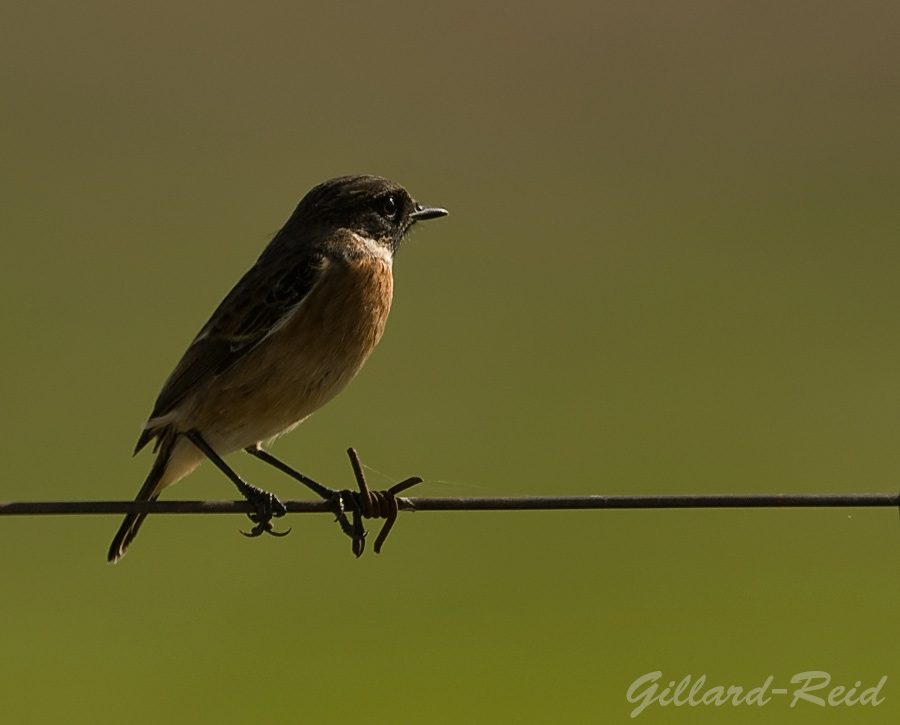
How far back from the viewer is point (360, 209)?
7.15m

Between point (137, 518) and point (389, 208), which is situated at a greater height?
point (389, 208)

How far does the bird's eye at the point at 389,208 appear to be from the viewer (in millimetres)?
7223

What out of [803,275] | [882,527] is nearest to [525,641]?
[882,527]

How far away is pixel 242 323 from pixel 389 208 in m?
1.11

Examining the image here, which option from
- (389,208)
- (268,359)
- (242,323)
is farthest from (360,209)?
(268,359)

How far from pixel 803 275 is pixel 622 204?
7.53 m

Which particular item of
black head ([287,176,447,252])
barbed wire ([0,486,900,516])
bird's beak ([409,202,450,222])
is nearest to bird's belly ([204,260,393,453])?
black head ([287,176,447,252])

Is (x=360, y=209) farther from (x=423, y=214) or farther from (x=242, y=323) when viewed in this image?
(x=242, y=323)

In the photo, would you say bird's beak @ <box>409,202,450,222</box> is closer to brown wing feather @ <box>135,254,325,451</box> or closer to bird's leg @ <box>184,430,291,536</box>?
brown wing feather @ <box>135,254,325,451</box>

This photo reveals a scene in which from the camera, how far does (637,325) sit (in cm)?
2594

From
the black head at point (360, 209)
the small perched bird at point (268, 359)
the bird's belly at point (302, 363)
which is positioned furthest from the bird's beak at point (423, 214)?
the bird's belly at point (302, 363)

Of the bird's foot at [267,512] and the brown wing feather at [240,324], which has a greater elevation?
the brown wing feather at [240,324]

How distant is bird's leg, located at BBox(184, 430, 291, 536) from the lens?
6.11 m

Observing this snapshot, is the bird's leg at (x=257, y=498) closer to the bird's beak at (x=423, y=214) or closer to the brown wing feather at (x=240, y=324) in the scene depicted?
the brown wing feather at (x=240, y=324)
